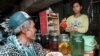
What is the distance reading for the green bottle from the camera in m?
4.49

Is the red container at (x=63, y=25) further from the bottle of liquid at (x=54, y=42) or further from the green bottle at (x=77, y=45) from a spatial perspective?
the green bottle at (x=77, y=45)

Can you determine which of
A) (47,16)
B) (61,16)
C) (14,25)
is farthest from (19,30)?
(61,16)

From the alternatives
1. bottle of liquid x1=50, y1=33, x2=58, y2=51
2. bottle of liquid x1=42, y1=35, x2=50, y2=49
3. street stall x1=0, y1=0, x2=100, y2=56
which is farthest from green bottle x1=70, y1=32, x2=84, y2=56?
bottle of liquid x1=42, y1=35, x2=50, y2=49

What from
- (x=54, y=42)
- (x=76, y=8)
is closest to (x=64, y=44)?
(x=54, y=42)

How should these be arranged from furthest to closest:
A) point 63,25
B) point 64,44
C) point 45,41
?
point 45,41 → point 63,25 → point 64,44

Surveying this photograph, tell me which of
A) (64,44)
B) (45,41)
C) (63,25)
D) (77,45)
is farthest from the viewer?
(45,41)

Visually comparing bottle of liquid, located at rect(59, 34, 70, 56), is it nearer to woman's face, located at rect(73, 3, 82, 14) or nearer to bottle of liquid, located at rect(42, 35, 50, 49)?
bottle of liquid, located at rect(42, 35, 50, 49)

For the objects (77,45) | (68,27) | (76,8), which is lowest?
(77,45)

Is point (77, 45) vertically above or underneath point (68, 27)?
underneath

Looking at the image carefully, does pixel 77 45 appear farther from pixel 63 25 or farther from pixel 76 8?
pixel 76 8

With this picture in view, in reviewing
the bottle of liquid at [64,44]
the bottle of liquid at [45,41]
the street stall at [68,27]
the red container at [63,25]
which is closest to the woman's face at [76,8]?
the street stall at [68,27]

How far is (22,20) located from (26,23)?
52mm

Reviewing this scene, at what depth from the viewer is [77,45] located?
178 inches

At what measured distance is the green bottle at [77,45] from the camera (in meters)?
4.49
